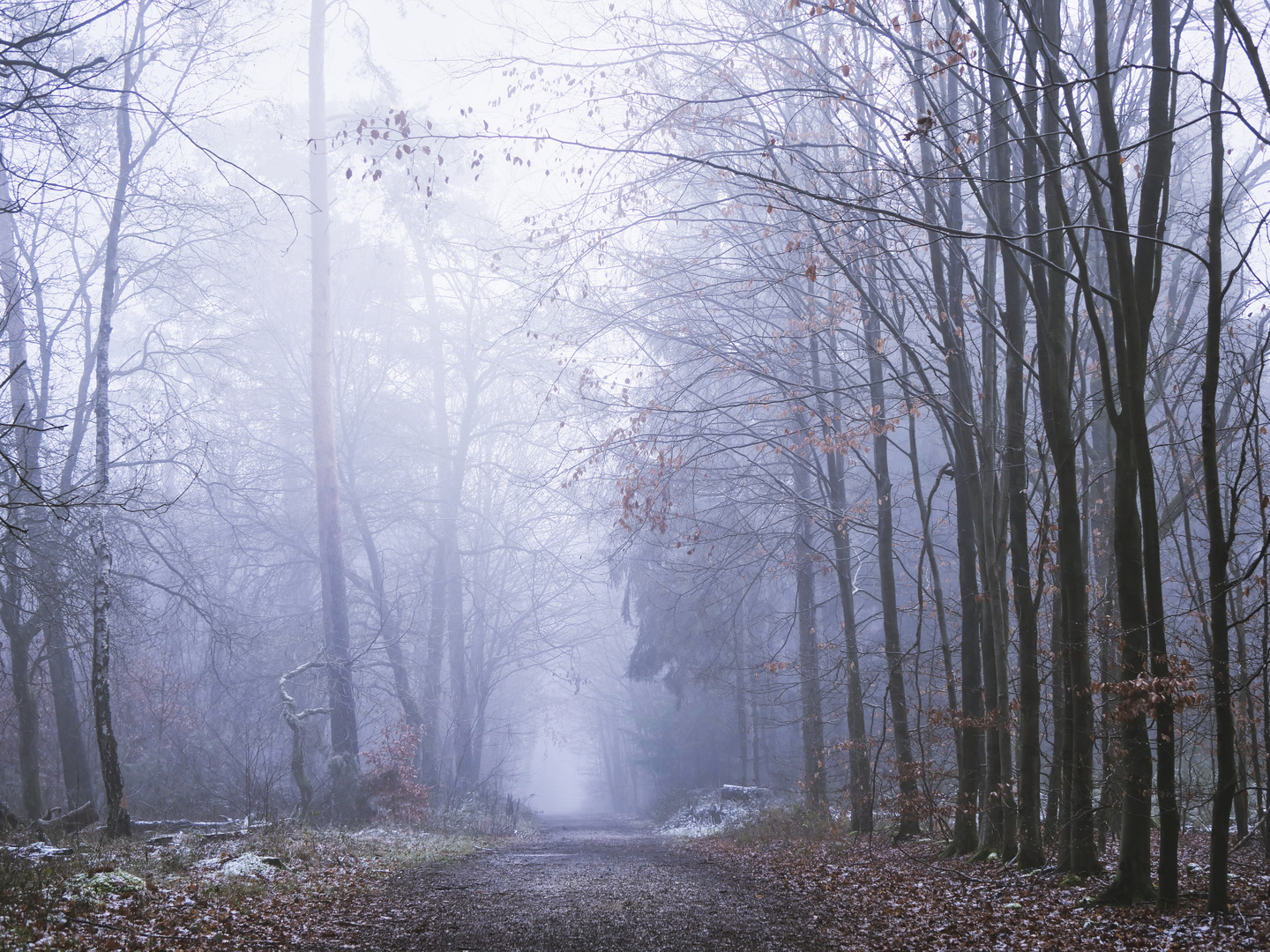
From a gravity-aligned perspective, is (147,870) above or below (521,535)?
below

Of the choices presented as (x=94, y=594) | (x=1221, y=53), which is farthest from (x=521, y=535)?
(x=1221, y=53)

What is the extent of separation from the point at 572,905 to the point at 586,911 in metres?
0.30

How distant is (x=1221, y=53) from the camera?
5.77m

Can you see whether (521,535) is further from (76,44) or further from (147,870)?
(147,870)

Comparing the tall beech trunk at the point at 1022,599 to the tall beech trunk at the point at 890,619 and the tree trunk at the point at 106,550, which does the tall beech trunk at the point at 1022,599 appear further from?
the tree trunk at the point at 106,550

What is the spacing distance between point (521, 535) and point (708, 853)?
482 inches

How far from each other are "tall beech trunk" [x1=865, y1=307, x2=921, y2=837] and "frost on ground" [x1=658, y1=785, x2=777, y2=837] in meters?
6.15

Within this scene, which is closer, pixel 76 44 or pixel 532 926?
pixel 532 926

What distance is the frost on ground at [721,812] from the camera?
17.9 meters

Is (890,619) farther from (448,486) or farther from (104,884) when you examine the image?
(448,486)

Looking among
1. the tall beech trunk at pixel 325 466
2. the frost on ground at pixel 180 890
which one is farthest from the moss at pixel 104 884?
the tall beech trunk at pixel 325 466

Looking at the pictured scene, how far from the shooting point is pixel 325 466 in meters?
16.7

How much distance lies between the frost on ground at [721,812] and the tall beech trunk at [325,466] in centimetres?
745

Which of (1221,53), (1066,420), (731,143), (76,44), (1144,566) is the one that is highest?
(76,44)
